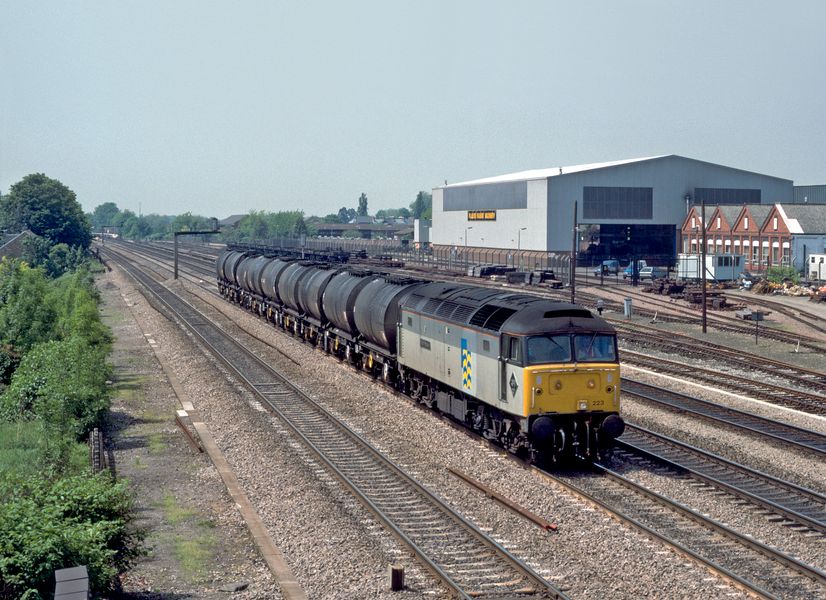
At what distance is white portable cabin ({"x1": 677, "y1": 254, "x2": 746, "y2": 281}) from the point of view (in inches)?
3155

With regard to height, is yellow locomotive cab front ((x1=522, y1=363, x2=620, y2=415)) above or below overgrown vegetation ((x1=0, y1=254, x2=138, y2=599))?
above

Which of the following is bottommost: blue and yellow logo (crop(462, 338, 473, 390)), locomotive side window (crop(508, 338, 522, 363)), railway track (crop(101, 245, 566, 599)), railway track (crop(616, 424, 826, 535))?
railway track (crop(101, 245, 566, 599))

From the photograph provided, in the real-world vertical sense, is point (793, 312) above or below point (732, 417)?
above

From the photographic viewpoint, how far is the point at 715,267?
8056 centimetres

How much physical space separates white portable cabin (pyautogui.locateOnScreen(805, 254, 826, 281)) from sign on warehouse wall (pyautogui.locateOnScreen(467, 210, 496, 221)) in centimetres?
4227

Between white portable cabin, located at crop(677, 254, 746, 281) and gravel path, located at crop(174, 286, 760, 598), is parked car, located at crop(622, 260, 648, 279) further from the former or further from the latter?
gravel path, located at crop(174, 286, 760, 598)

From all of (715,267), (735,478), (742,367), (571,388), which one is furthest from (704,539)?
(715,267)

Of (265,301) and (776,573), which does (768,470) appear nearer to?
(776,573)

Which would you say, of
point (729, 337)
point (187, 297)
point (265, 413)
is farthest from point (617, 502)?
point (187, 297)

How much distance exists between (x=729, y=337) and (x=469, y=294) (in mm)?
24723

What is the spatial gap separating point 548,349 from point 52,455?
11954 millimetres

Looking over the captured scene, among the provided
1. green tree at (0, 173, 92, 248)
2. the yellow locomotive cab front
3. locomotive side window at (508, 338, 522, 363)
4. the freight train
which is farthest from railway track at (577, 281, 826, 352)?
green tree at (0, 173, 92, 248)

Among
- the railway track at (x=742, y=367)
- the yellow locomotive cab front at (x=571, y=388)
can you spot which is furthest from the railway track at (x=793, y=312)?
the yellow locomotive cab front at (x=571, y=388)

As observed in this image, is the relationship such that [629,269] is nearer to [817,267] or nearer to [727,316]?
[817,267]
